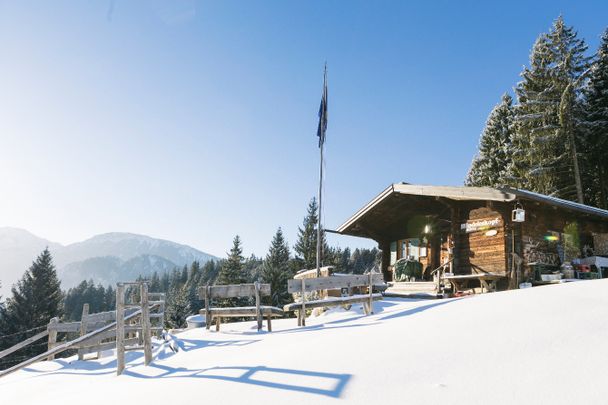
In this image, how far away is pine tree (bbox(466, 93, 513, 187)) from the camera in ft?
117

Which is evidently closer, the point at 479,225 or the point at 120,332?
the point at 120,332

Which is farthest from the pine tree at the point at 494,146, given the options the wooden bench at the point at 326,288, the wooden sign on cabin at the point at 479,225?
the wooden bench at the point at 326,288

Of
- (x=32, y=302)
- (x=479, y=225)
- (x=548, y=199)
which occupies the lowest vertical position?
(x=32, y=302)

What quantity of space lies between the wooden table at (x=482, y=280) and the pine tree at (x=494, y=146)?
21.2 meters

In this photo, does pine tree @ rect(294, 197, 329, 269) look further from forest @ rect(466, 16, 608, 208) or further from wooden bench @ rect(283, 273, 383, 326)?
wooden bench @ rect(283, 273, 383, 326)

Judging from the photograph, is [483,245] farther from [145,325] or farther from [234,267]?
[234,267]

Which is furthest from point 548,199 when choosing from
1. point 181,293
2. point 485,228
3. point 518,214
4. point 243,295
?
point 181,293

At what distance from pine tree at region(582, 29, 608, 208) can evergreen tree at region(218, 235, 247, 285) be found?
30775mm

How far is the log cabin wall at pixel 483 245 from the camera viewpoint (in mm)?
15336

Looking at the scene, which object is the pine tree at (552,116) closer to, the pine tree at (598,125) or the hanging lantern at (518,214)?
the pine tree at (598,125)

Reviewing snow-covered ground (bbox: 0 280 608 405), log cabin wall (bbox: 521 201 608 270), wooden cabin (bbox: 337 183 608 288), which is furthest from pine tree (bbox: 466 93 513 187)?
snow-covered ground (bbox: 0 280 608 405)

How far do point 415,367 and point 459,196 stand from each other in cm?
1197

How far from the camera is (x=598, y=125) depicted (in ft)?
88.1

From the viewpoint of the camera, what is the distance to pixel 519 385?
4074 millimetres
